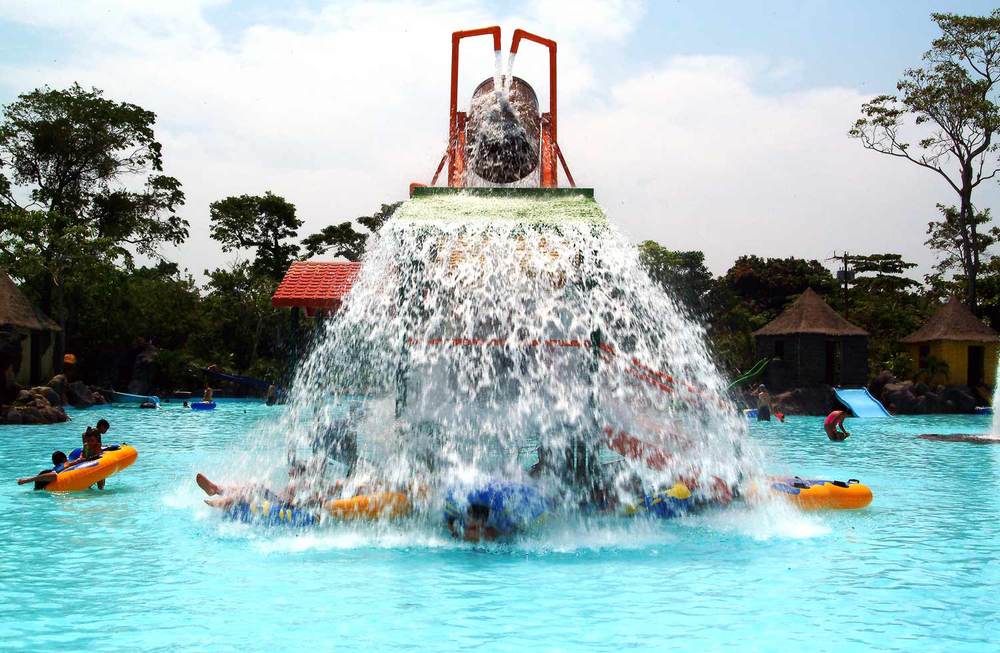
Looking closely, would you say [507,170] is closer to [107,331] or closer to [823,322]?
[823,322]

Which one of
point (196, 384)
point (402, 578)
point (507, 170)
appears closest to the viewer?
point (402, 578)

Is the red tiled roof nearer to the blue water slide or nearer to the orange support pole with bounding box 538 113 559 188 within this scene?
the orange support pole with bounding box 538 113 559 188

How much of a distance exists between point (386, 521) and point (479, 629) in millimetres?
2532

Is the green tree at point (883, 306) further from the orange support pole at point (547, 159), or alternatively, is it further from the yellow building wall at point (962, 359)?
the orange support pole at point (547, 159)

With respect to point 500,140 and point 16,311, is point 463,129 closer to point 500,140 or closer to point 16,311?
point 500,140

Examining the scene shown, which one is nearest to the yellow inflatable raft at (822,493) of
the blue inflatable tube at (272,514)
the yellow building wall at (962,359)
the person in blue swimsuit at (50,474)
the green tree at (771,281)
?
the blue inflatable tube at (272,514)

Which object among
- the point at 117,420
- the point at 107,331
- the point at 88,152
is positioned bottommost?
the point at 117,420

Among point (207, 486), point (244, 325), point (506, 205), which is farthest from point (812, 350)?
point (207, 486)

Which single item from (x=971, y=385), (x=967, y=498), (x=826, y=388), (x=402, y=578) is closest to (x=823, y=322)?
(x=826, y=388)

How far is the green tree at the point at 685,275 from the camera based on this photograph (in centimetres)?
4038

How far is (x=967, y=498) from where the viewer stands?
36.0 ft

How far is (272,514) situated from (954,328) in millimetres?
31719

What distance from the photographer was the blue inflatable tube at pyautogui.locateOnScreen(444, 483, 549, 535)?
24.8ft

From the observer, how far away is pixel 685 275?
43.5 meters
